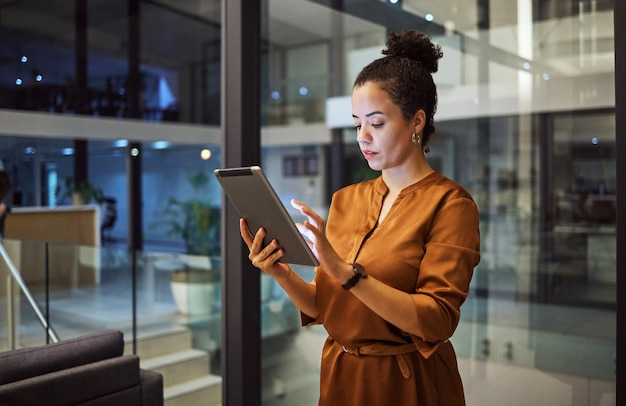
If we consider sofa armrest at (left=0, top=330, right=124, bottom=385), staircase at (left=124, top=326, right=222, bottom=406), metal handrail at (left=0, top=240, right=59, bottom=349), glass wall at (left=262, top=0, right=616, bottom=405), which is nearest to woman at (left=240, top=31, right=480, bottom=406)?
sofa armrest at (left=0, top=330, right=124, bottom=385)

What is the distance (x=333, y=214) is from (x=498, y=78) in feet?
8.06

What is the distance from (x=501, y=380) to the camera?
123 inches

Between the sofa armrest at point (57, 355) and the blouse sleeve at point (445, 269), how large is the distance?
1652mm

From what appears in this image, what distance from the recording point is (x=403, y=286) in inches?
62.6

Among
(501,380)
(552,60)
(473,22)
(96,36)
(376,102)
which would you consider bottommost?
(501,380)

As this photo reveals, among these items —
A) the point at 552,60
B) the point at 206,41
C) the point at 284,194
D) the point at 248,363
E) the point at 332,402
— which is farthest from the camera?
the point at 206,41

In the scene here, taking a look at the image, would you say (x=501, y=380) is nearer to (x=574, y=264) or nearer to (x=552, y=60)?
(x=574, y=264)

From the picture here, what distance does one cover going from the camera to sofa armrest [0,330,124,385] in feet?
8.14

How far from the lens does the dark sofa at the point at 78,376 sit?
2.43 meters

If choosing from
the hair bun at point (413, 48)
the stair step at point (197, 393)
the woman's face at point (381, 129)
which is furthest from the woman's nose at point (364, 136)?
the stair step at point (197, 393)

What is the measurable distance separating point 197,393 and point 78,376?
5.08 ft

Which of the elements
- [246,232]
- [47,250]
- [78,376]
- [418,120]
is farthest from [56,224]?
[418,120]

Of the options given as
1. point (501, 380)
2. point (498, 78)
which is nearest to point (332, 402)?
point (501, 380)

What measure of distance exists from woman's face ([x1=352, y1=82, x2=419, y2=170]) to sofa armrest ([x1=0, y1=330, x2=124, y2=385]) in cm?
164
